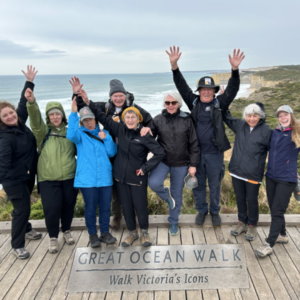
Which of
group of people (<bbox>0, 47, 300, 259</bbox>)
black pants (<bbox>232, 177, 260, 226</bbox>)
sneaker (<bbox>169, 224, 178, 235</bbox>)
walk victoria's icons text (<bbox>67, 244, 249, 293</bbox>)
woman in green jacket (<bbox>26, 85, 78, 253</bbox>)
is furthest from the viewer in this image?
sneaker (<bbox>169, 224, 178, 235</bbox>)

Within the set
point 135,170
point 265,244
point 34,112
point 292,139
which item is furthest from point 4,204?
point 292,139

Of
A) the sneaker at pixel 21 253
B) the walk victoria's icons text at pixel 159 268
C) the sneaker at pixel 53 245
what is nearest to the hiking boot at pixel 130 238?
the walk victoria's icons text at pixel 159 268

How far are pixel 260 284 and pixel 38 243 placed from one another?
117 inches

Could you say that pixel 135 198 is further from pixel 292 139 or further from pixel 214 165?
pixel 292 139

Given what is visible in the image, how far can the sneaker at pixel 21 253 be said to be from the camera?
3.70 metres

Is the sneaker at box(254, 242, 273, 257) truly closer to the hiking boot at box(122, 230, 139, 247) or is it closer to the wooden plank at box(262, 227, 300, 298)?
the wooden plank at box(262, 227, 300, 298)

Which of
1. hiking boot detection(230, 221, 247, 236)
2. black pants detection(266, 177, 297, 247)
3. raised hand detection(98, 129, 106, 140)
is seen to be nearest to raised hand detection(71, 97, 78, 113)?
raised hand detection(98, 129, 106, 140)

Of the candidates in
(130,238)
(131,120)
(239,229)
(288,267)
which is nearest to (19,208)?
(130,238)

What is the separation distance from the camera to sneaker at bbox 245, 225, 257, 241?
3891mm

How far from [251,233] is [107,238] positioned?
2018 millimetres

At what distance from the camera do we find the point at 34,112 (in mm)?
3537

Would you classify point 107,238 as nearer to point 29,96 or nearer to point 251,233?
point 251,233

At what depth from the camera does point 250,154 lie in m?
3.61

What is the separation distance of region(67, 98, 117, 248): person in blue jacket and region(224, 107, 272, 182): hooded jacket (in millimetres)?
1666
